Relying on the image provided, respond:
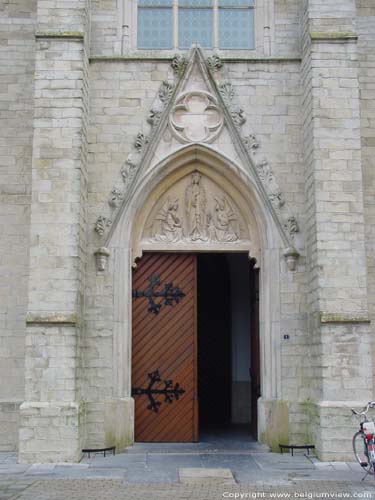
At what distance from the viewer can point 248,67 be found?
11.3m

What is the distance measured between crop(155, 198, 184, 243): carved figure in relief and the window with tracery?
106 inches

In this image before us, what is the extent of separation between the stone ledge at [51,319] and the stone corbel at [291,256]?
131 inches

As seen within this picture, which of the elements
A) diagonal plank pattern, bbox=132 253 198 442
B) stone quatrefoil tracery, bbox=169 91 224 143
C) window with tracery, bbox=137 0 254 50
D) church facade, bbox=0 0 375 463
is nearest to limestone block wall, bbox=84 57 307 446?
church facade, bbox=0 0 375 463

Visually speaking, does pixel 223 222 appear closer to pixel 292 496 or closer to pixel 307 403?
pixel 307 403

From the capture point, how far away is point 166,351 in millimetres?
11086

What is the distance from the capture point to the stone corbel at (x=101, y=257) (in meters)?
10.6

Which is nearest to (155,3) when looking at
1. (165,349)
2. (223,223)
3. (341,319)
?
(223,223)

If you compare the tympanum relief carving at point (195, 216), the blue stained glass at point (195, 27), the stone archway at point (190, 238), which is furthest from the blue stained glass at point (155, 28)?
the tympanum relief carving at point (195, 216)

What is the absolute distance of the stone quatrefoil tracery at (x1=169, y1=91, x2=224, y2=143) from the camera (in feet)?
36.3

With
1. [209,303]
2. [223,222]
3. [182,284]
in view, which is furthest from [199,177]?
[209,303]

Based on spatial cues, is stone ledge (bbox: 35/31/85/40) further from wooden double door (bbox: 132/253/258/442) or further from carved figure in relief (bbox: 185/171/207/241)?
wooden double door (bbox: 132/253/258/442)

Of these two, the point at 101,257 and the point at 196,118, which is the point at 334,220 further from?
the point at 101,257

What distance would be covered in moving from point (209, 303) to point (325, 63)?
6.57 metres

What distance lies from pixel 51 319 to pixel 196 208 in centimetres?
298
